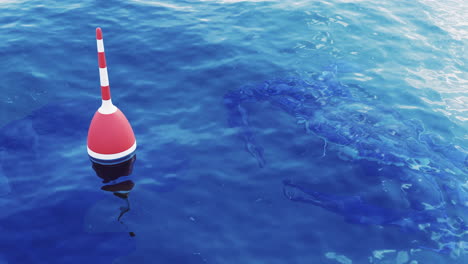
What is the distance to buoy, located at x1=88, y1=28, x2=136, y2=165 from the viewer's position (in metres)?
6.61

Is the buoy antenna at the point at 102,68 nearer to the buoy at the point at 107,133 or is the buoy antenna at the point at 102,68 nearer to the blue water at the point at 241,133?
the buoy at the point at 107,133

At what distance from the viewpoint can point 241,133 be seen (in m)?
8.08

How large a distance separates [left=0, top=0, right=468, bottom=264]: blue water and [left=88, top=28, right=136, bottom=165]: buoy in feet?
1.41

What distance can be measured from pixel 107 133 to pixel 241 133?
2.55m

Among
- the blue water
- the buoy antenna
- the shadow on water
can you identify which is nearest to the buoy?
the buoy antenna

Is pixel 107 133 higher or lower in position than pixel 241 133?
higher

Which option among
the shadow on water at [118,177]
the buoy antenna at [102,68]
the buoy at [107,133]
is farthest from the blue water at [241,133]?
the buoy antenna at [102,68]

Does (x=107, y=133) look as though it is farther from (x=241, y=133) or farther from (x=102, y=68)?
(x=241, y=133)

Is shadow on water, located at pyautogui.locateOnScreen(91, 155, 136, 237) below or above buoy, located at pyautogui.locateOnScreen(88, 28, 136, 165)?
below

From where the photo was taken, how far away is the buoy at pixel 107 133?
661 cm

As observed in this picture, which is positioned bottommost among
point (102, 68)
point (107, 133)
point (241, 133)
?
point (241, 133)

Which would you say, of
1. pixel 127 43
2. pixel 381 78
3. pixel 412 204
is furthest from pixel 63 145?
pixel 381 78

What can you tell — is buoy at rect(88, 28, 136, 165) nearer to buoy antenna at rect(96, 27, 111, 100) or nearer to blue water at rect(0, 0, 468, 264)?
buoy antenna at rect(96, 27, 111, 100)

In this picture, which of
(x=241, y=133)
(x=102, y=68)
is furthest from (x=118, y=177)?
(x=241, y=133)
